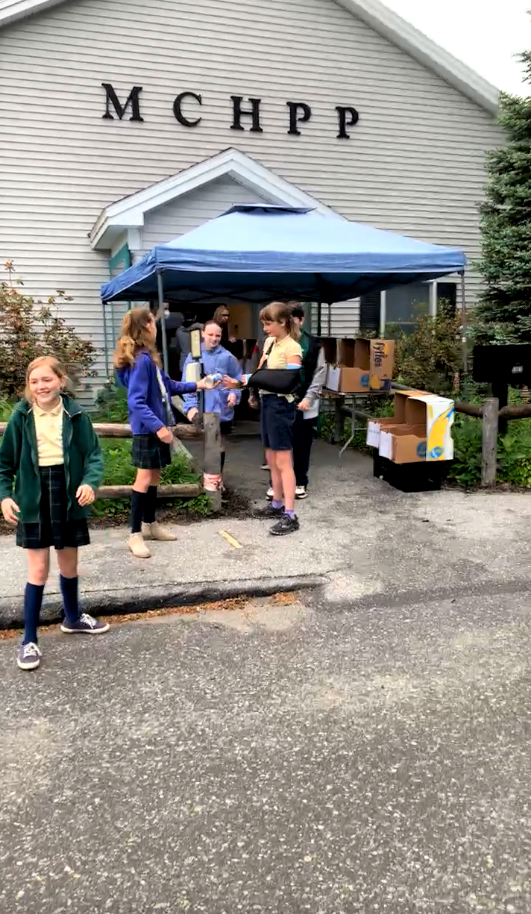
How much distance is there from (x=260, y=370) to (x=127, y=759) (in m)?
3.53

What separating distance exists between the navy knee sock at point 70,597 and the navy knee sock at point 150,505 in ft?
4.26

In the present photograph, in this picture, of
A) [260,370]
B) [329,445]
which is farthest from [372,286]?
[260,370]

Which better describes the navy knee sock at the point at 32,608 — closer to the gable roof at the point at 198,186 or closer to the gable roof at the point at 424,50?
the gable roof at the point at 198,186

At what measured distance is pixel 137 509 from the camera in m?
5.05

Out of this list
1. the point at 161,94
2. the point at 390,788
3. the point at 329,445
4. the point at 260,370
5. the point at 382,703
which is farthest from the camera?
the point at 161,94

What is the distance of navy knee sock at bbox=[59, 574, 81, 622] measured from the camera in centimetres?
379

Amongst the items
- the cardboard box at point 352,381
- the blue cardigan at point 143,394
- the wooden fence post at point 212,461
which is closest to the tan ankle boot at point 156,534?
the wooden fence post at point 212,461

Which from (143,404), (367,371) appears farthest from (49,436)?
(367,371)

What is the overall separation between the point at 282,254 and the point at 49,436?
12.0 feet

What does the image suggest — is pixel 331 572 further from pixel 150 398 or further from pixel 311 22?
pixel 311 22

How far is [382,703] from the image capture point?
3160 mm

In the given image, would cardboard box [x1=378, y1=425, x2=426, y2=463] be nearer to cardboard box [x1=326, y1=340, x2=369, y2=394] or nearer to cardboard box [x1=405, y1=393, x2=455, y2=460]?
cardboard box [x1=405, y1=393, x2=455, y2=460]

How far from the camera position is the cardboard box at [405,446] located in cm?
665

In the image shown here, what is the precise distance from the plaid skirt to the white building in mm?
7377
